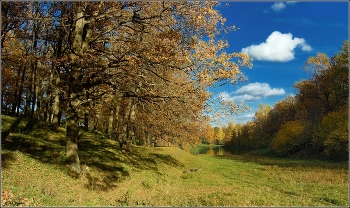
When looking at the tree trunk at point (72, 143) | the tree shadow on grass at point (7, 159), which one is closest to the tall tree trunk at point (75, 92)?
the tree trunk at point (72, 143)

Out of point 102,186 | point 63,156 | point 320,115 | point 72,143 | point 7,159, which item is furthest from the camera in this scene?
point 320,115

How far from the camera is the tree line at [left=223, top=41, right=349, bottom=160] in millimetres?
47125

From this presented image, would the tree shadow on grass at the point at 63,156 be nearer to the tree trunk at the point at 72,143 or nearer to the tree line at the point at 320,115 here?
the tree trunk at the point at 72,143

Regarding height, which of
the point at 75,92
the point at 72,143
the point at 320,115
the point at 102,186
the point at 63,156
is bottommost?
the point at 102,186

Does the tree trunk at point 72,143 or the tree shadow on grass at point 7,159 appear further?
the tree trunk at point 72,143

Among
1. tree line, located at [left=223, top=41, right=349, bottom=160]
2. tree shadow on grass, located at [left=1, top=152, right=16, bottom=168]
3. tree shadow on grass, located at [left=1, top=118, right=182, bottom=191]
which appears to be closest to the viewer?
tree shadow on grass, located at [left=1, top=152, right=16, bottom=168]

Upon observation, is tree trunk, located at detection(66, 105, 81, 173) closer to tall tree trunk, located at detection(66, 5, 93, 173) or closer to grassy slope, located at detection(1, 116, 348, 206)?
tall tree trunk, located at detection(66, 5, 93, 173)

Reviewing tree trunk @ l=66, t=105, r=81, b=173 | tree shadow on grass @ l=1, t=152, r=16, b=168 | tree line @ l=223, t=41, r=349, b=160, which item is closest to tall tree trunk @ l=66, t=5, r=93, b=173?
tree trunk @ l=66, t=105, r=81, b=173

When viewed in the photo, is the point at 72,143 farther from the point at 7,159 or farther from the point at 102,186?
the point at 7,159

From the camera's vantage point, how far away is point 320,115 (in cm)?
6225

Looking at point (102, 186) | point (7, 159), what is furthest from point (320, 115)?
point (7, 159)

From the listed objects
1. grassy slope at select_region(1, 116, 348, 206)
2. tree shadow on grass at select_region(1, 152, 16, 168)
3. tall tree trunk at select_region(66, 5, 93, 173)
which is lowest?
grassy slope at select_region(1, 116, 348, 206)

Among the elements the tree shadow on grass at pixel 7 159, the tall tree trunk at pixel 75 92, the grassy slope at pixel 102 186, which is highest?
the tall tree trunk at pixel 75 92

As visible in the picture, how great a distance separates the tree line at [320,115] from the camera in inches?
1855
